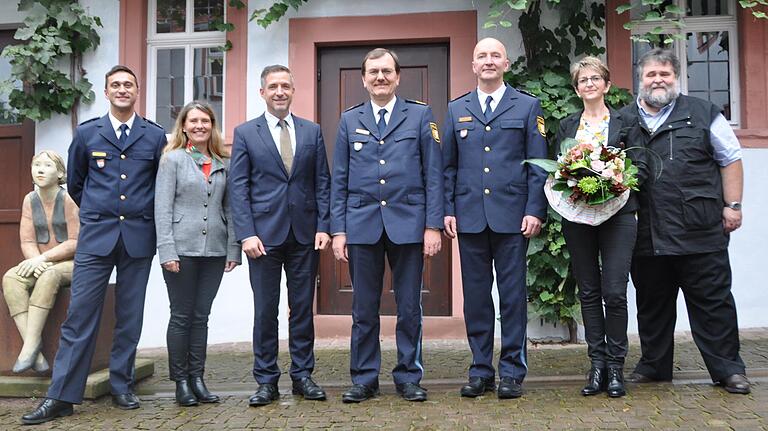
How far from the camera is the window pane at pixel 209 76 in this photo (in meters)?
7.33

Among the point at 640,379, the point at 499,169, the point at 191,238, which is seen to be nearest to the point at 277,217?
the point at 191,238

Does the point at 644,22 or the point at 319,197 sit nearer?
the point at 319,197

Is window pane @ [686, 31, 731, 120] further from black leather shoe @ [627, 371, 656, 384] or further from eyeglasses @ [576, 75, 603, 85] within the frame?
black leather shoe @ [627, 371, 656, 384]

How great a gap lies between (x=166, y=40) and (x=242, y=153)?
3.69 metres

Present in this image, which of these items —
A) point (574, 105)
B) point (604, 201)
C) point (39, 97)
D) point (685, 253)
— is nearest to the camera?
point (604, 201)

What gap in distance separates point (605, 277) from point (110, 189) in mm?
3030

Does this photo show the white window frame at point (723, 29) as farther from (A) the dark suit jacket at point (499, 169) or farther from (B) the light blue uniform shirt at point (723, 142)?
(A) the dark suit jacket at point (499, 169)

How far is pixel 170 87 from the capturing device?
741cm

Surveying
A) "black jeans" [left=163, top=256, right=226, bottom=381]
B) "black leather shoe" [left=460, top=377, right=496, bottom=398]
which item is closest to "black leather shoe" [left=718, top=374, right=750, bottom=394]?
"black leather shoe" [left=460, top=377, right=496, bottom=398]

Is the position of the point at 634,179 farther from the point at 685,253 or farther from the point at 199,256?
the point at 199,256

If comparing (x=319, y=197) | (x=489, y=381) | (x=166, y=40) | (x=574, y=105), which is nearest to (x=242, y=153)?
(x=319, y=197)

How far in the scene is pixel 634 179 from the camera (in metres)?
3.93

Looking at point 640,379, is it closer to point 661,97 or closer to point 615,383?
point 615,383

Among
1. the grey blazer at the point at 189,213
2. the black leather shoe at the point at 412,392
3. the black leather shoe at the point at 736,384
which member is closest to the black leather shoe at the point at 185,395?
the grey blazer at the point at 189,213
